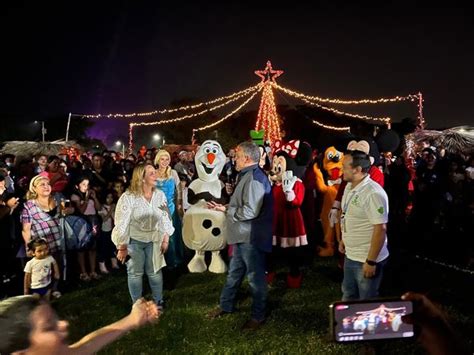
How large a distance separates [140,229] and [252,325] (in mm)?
1581

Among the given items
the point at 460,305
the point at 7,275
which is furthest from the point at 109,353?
the point at 460,305

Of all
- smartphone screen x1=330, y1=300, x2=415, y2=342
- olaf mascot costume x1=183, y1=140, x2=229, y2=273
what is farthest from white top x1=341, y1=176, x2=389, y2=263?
olaf mascot costume x1=183, y1=140, x2=229, y2=273

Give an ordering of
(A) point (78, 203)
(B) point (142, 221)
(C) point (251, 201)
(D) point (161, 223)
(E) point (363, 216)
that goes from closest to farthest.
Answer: (E) point (363, 216) → (C) point (251, 201) → (B) point (142, 221) → (D) point (161, 223) → (A) point (78, 203)

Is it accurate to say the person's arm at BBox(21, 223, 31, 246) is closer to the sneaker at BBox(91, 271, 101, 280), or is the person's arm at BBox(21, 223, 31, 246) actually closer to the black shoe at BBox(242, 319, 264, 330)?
the sneaker at BBox(91, 271, 101, 280)

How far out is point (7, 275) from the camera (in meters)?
7.09

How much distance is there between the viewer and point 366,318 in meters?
2.00

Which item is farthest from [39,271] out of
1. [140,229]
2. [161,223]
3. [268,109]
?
A: [268,109]

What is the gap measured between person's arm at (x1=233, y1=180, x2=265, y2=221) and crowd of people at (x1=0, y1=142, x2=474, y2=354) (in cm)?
1

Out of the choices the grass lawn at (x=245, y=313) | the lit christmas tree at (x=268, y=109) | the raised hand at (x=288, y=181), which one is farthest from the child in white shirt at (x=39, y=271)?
the lit christmas tree at (x=268, y=109)

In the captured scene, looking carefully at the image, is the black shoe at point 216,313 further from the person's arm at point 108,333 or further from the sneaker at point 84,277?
the person's arm at point 108,333

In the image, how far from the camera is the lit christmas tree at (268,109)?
76.1 feet

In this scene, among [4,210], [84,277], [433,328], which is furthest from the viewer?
[84,277]

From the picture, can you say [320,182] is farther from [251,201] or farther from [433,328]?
[433,328]

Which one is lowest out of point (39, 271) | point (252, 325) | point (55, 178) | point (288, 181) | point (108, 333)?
point (252, 325)
